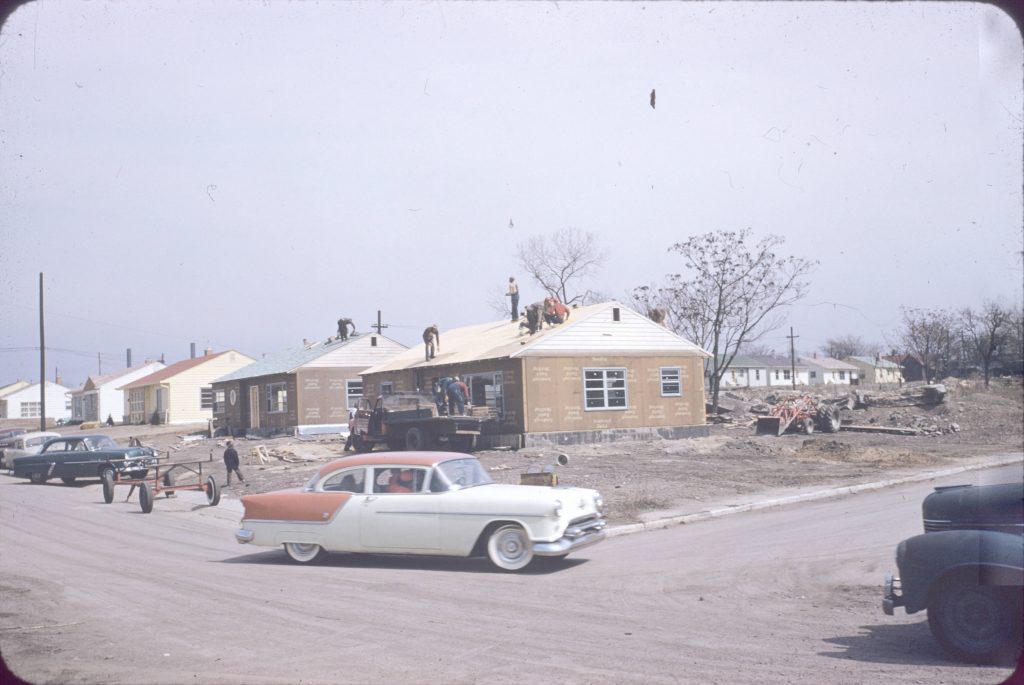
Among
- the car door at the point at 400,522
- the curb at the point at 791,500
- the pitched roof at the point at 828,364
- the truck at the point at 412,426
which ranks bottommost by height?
the curb at the point at 791,500

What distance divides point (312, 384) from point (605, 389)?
53.0 ft

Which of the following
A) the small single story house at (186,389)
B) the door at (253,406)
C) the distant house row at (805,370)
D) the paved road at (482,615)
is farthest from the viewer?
the distant house row at (805,370)

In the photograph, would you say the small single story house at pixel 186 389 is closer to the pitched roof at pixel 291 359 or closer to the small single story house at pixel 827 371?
the pitched roof at pixel 291 359

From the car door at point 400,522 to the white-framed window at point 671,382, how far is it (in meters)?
20.8

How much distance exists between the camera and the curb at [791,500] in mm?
14406

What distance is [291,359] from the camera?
44125mm

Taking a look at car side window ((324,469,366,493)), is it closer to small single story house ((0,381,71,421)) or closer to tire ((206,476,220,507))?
tire ((206,476,220,507))

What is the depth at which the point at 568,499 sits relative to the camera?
437 inches

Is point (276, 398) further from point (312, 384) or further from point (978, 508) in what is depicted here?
point (978, 508)

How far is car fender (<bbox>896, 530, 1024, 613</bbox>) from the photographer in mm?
5961

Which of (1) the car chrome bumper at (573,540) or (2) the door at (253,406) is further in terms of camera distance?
(2) the door at (253,406)

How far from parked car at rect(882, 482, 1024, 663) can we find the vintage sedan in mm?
4727

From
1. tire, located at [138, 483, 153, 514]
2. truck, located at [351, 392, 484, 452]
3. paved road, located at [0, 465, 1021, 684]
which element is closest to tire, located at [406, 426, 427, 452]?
truck, located at [351, 392, 484, 452]

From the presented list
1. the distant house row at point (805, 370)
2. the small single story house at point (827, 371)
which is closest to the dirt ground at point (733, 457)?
the distant house row at point (805, 370)
